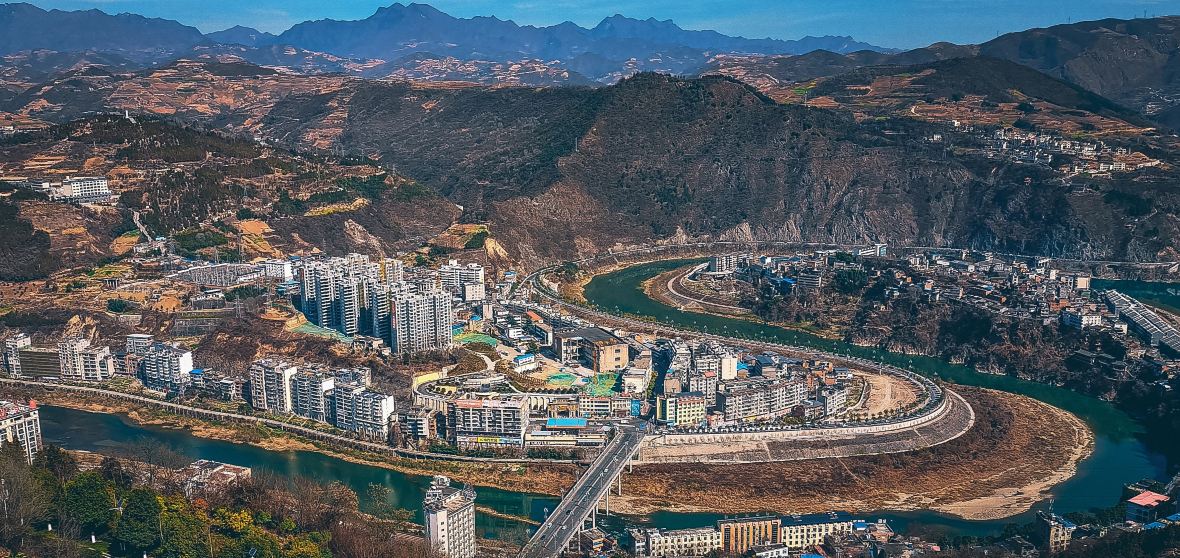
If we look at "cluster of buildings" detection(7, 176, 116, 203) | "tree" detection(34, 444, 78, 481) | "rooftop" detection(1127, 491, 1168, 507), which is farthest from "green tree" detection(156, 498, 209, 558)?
"cluster of buildings" detection(7, 176, 116, 203)

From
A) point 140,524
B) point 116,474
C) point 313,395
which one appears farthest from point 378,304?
point 140,524

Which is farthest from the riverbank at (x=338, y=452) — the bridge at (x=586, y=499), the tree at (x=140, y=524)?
the tree at (x=140, y=524)

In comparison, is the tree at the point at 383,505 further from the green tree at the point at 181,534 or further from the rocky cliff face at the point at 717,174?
the rocky cliff face at the point at 717,174

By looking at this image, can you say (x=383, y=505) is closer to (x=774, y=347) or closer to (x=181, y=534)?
(x=181, y=534)

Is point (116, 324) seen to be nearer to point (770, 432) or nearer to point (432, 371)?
point (432, 371)

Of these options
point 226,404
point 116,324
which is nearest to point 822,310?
point 226,404

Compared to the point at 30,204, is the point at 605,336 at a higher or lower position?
lower

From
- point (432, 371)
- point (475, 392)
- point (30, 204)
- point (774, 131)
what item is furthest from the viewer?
point (774, 131)

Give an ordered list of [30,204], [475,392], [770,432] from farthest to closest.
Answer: [30,204], [475,392], [770,432]
